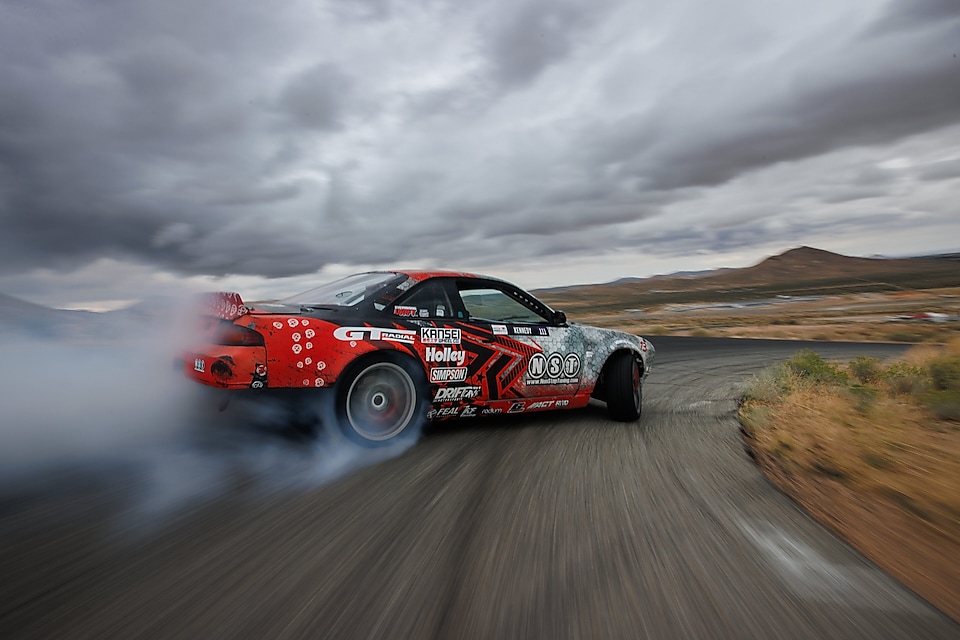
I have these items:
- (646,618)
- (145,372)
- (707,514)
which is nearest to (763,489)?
(707,514)

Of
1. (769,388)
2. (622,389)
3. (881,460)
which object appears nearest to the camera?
(881,460)

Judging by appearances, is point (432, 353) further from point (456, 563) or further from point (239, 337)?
point (456, 563)

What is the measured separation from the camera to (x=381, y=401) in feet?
14.4

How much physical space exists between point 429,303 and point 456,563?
268 centimetres

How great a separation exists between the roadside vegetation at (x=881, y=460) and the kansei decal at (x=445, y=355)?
245 cm

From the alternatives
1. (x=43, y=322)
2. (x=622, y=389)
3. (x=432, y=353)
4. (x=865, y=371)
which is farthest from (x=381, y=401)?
(x=865, y=371)

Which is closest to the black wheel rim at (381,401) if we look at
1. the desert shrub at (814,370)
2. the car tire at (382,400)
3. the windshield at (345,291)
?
the car tire at (382,400)

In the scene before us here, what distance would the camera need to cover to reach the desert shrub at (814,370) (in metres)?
8.35

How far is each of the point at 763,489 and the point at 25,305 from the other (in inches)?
256

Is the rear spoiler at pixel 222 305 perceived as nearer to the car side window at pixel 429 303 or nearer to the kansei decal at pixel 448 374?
the car side window at pixel 429 303

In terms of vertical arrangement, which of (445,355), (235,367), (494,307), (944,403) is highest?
(494,307)

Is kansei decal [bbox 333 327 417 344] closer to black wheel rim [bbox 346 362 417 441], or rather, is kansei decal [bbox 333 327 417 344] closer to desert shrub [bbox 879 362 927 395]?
black wheel rim [bbox 346 362 417 441]

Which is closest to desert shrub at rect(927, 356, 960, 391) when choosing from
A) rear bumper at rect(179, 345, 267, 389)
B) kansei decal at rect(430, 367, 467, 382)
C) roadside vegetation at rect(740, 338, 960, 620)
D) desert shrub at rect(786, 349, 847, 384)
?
roadside vegetation at rect(740, 338, 960, 620)

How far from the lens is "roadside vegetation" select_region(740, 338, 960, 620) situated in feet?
8.87
